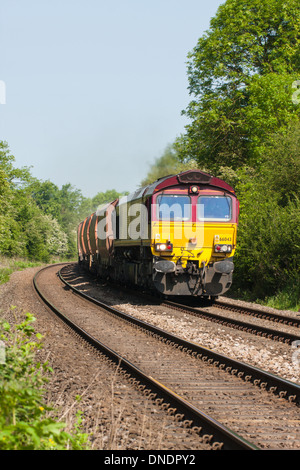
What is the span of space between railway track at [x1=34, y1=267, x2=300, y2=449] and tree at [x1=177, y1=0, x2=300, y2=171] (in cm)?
1735

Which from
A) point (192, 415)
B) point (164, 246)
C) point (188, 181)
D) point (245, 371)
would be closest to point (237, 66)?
point (188, 181)

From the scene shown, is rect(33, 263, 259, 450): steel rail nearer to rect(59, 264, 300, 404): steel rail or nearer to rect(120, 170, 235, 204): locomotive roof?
rect(59, 264, 300, 404): steel rail

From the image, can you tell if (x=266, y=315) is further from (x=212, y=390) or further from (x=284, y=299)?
(x=212, y=390)

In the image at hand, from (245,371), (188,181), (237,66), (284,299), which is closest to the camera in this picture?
(245,371)

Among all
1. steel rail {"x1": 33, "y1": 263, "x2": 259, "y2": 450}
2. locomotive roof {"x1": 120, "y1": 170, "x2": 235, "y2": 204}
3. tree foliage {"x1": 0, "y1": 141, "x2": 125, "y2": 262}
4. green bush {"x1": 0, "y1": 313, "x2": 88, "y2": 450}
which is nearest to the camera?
green bush {"x1": 0, "y1": 313, "x2": 88, "y2": 450}

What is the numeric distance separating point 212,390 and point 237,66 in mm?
23760

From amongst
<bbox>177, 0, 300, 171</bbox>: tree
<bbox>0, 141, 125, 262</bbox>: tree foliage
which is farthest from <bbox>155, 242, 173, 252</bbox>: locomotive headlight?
<bbox>0, 141, 125, 262</bbox>: tree foliage

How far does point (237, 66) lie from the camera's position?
27.7m

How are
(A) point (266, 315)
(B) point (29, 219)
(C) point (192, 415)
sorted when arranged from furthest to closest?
1. (B) point (29, 219)
2. (A) point (266, 315)
3. (C) point (192, 415)

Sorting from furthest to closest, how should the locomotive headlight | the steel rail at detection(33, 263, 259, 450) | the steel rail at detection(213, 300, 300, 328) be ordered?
the locomotive headlight
the steel rail at detection(213, 300, 300, 328)
the steel rail at detection(33, 263, 259, 450)

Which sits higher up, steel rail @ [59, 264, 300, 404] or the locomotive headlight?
the locomotive headlight

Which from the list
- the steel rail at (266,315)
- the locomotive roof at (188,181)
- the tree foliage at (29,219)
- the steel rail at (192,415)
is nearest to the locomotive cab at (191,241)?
the locomotive roof at (188,181)

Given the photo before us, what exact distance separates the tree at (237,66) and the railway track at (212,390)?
17.4 m

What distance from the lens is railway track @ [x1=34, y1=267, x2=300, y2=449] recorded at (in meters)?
5.17
